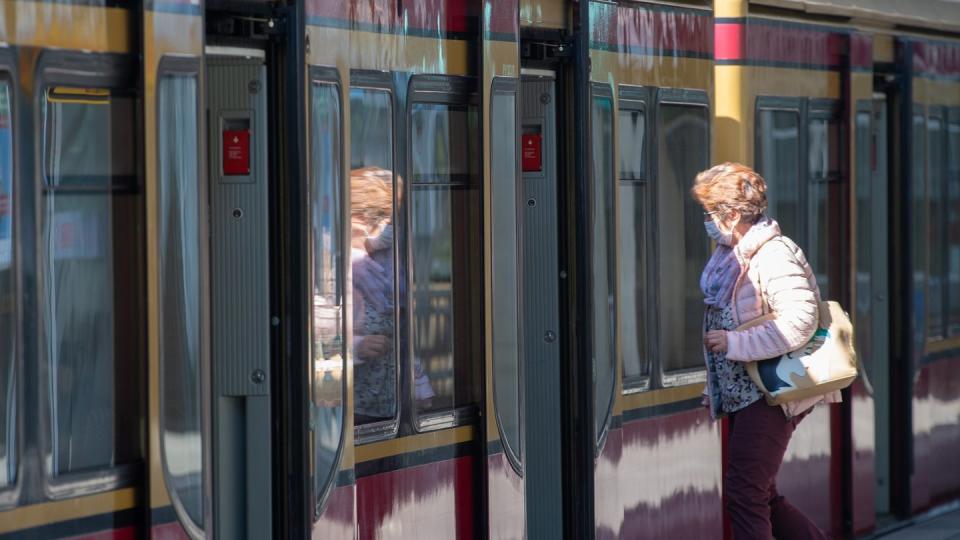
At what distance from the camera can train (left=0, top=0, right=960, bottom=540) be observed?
438cm

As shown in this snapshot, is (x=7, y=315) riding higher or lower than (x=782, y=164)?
lower

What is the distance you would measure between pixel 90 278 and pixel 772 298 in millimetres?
2772

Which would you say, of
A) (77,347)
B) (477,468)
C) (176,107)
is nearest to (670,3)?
(477,468)

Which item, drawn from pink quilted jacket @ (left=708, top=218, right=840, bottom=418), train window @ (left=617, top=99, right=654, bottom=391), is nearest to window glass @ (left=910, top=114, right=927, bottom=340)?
train window @ (left=617, top=99, right=654, bottom=391)

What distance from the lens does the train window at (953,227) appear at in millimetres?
10195

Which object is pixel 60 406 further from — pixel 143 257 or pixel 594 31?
pixel 594 31

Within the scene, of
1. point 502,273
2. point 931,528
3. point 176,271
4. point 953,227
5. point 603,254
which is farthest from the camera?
point 953,227

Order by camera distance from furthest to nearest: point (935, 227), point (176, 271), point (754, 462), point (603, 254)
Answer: point (935, 227)
point (603, 254)
point (754, 462)
point (176, 271)

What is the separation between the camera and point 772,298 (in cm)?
636

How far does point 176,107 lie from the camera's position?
4.61 m

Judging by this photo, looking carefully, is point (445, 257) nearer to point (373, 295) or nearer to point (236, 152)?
point (373, 295)

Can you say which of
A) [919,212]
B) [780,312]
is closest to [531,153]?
[780,312]

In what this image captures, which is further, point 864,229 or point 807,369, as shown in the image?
point 864,229

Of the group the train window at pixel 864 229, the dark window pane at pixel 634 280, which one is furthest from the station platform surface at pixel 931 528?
the dark window pane at pixel 634 280
